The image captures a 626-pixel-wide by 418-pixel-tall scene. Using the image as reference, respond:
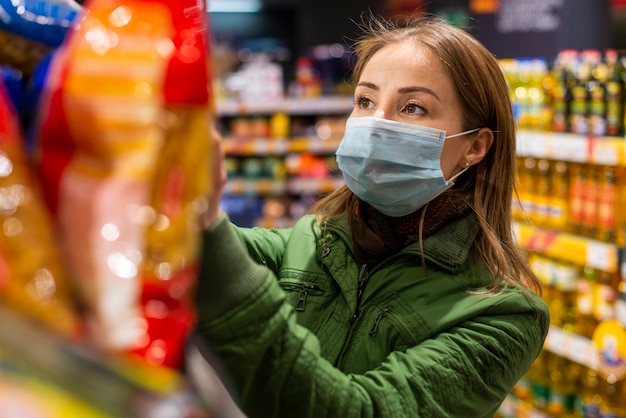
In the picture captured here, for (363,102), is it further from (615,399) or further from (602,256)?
(615,399)

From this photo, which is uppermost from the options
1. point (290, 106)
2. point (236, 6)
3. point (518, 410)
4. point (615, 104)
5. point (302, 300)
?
point (236, 6)

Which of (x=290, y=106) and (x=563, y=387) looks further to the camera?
(x=290, y=106)

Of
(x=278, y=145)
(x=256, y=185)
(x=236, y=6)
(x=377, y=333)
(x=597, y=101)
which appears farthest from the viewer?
(x=236, y=6)

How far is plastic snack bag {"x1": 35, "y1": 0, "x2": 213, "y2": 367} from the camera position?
57cm

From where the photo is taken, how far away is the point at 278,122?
7.25 meters

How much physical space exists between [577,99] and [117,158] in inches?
138

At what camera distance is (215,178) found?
0.79m

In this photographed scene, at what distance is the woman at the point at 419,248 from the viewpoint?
53.2 inches

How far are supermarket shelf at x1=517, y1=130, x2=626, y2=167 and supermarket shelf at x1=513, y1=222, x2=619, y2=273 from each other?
365mm

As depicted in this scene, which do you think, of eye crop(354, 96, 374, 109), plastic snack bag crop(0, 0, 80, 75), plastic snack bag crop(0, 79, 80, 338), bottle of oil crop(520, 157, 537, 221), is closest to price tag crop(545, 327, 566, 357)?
bottle of oil crop(520, 157, 537, 221)

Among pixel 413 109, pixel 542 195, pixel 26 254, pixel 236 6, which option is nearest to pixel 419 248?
pixel 413 109

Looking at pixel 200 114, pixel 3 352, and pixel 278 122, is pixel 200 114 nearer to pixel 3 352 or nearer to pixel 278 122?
pixel 3 352

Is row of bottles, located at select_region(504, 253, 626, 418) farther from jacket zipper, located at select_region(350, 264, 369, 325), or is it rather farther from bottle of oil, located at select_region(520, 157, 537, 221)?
jacket zipper, located at select_region(350, 264, 369, 325)

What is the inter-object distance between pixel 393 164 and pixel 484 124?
24cm
